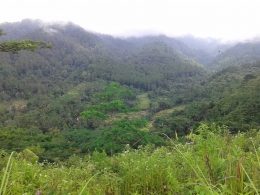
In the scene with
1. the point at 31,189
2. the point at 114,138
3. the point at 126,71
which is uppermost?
the point at 31,189

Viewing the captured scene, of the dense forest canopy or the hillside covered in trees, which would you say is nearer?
the hillside covered in trees

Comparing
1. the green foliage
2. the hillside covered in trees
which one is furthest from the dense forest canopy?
the hillside covered in trees

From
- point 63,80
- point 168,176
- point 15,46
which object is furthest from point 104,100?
point 63,80

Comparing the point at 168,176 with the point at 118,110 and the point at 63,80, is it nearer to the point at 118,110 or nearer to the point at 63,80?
the point at 118,110

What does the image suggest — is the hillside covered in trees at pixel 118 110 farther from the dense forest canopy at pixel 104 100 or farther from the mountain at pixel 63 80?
the mountain at pixel 63 80

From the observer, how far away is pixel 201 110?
44156 mm

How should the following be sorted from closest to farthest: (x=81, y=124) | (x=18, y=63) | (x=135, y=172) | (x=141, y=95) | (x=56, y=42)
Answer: (x=135, y=172) → (x=81, y=124) → (x=141, y=95) → (x=18, y=63) → (x=56, y=42)

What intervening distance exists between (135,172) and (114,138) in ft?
26.4

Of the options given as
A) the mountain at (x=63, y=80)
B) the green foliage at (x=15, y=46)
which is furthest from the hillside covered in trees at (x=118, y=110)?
the green foliage at (x=15, y=46)

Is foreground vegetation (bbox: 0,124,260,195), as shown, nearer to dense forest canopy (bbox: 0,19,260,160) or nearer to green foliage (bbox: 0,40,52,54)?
dense forest canopy (bbox: 0,19,260,160)

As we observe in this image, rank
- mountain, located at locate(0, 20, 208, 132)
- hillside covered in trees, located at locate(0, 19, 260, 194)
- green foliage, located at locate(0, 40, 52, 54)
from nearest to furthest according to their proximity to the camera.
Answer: hillside covered in trees, located at locate(0, 19, 260, 194) < green foliage, located at locate(0, 40, 52, 54) < mountain, located at locate(0, 20, 208, 132)

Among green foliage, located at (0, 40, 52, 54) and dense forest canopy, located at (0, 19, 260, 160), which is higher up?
green foliage, located at (0, 40, 52, 54)

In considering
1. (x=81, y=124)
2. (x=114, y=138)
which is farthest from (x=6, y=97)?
(x=114, y=138)

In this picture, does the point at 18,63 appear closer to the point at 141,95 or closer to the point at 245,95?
the point at 141,95
